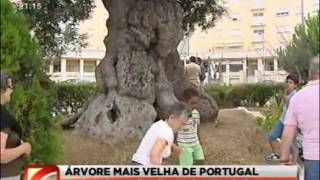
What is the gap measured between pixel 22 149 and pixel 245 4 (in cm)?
8087

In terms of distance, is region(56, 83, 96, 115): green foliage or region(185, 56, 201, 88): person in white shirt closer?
region(185, 56, 201, 88): person in white shirt

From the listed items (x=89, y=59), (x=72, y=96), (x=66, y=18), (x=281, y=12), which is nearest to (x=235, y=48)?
(x=281, y=12)

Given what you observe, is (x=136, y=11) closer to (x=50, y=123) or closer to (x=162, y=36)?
(x=162, y=36)

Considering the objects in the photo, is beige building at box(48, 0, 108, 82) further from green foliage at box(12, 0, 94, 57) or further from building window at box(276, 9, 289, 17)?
green foliage at box(12, 0, 94, 57)

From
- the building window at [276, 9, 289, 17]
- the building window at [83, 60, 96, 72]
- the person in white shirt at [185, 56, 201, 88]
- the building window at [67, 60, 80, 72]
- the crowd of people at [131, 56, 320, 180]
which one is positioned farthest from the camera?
the building window at [276, 9, 289, 17]

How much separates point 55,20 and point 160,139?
833 cm

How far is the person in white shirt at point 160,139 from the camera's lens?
5367 mm

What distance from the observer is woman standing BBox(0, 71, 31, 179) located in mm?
4559

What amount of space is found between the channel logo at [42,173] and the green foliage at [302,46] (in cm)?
2034

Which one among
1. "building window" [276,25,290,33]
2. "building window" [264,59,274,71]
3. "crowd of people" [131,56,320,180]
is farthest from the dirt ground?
"building window" [276,25,290,33]

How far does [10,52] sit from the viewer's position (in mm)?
5387

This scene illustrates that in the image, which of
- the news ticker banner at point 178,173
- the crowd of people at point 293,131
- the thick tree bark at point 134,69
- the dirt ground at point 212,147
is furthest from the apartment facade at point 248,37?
the news ticker banner at point 178,173

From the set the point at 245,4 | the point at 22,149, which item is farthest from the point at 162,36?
the point at 245,4

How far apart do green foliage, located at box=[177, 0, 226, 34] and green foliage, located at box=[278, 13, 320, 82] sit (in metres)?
8.72
